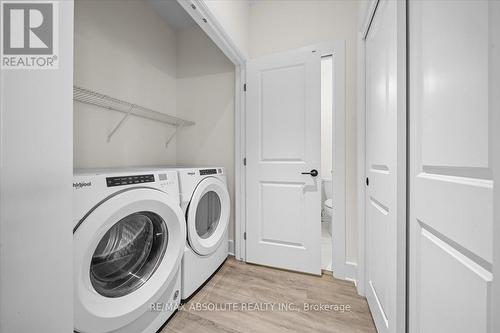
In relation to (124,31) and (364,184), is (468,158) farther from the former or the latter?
(124,31)

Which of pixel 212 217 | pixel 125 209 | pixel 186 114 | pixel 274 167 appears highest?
pixel 186 114

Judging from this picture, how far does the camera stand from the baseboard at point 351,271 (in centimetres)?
161

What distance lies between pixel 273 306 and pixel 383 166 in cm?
111

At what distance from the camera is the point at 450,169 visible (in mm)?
563

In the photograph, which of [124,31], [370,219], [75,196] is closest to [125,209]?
[75,196]

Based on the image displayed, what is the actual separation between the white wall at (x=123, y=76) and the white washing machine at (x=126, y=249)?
23.4 inches

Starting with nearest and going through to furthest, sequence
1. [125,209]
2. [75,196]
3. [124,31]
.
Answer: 1. [75,196]
2. [125,209]
3. [124,31]

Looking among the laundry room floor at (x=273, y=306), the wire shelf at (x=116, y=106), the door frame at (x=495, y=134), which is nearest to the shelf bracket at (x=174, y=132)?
the wire shelf at (x=116, y=106)

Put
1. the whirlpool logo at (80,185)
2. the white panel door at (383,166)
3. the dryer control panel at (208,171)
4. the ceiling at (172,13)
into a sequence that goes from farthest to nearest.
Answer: the ceiling at (172,13), the dryer control panel at (208,171), the white panel door at (383,166), the whirlpool logo at (80,185)

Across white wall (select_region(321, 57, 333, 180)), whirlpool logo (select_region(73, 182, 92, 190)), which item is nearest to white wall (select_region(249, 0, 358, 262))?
white wall (select_region(321, 57, 333, 180))

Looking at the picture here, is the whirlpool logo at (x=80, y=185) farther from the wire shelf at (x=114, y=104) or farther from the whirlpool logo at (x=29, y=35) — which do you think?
the wire shelf at (x=114, y=104)

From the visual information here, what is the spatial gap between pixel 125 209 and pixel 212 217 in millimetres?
952

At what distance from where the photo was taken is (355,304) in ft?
4.45

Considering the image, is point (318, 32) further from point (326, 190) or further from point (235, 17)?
point (326, 190)
